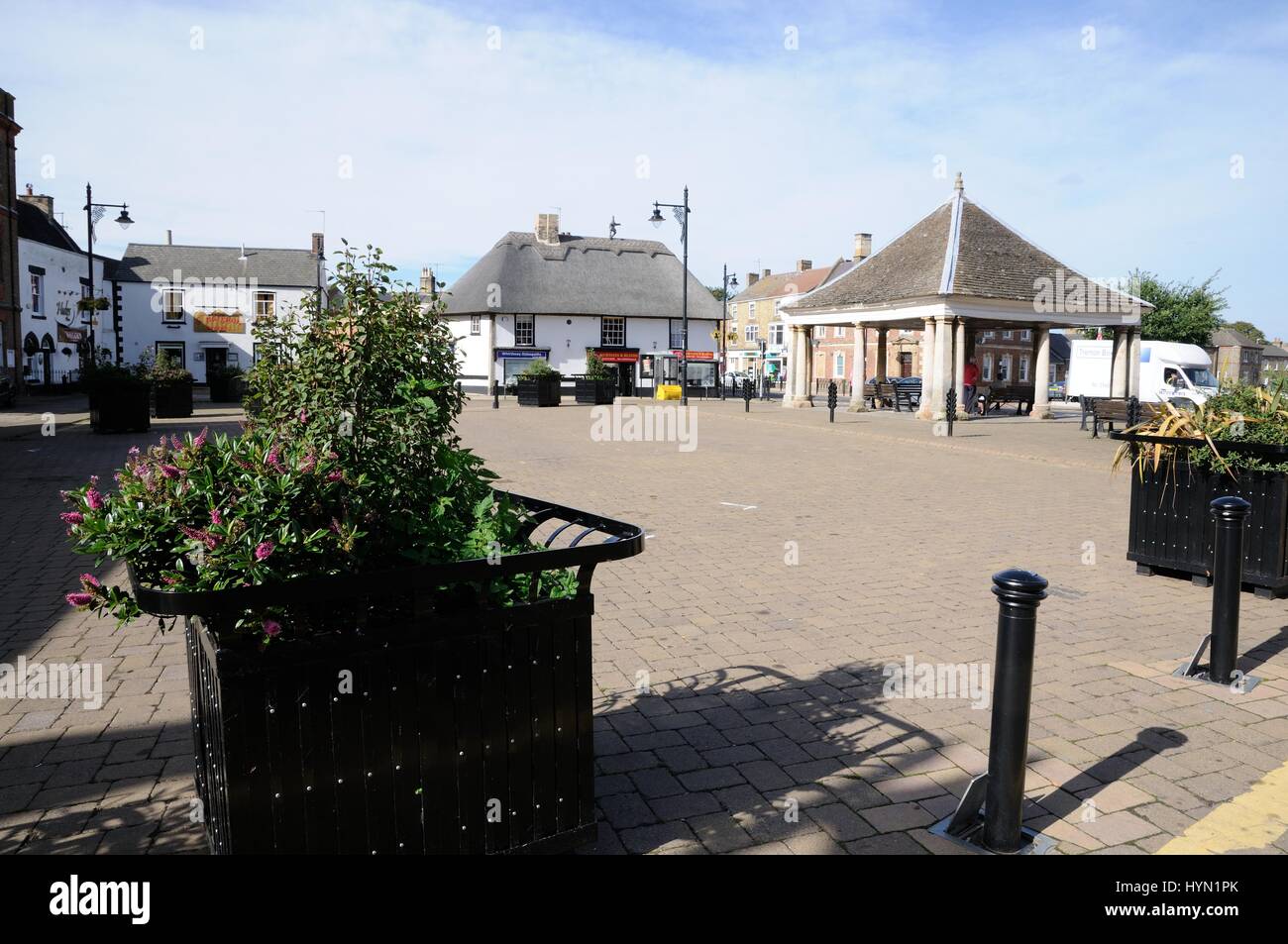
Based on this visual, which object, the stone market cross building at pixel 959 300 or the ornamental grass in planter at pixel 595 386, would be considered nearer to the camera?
the stone market cross building at pixel 959 300

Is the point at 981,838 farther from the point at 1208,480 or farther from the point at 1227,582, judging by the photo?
the point at 1208,480

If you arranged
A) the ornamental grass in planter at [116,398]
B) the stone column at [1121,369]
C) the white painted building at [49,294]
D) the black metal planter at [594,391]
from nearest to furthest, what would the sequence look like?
the ornamental grass in planter at [116,398]
the stone column at [1121,369]
the black metal planter at [594,391]
the white painted building at [49,294]

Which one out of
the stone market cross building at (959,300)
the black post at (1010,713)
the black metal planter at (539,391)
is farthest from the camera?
the black metal planter at (539,391)

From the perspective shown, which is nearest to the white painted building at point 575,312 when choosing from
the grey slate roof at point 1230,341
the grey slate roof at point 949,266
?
the grey slate roof at point 949,266

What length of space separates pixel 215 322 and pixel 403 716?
61.1 m

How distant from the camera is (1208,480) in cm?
691

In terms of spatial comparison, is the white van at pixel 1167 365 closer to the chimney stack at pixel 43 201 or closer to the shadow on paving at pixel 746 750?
the shadow on paving at pixel 746 750

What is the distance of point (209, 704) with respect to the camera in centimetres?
284

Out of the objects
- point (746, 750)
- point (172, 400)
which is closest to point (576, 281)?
point (172, 400)

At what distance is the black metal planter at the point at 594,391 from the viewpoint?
38.6m

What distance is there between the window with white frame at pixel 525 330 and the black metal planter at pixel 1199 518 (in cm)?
5127

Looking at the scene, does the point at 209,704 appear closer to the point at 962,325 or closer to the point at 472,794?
the point at 472,794

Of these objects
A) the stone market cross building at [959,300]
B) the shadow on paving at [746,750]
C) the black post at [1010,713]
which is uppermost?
the stone market cross building at [959,300]

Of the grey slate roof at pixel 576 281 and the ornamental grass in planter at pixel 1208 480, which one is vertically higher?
the grey slate roof at pixel 576 281
